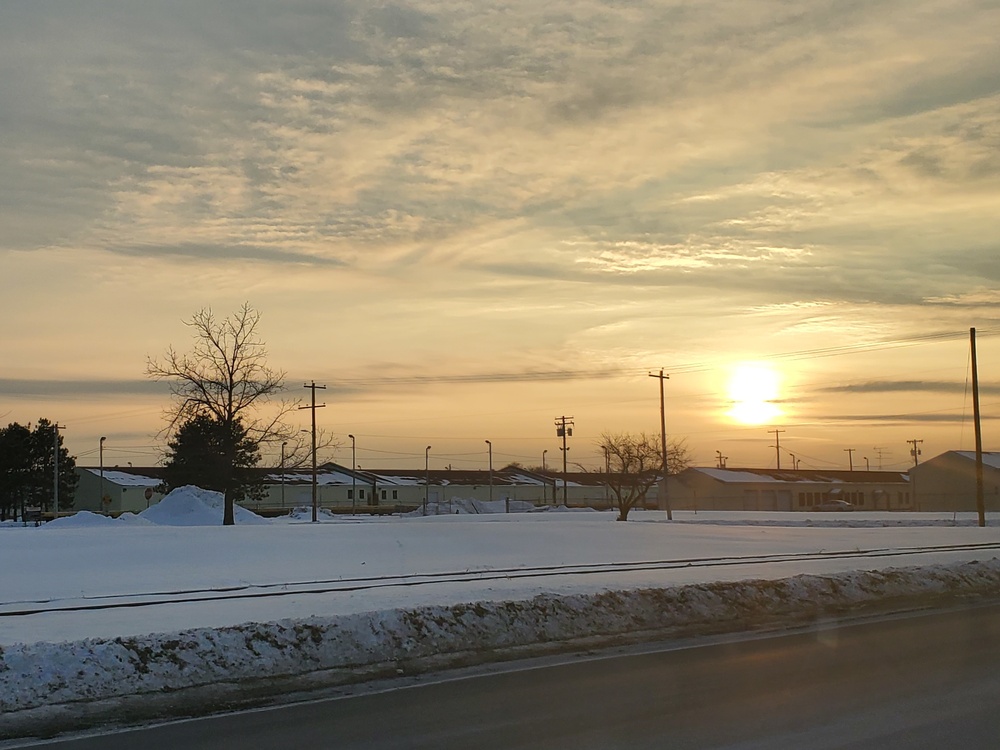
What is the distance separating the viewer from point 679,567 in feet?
79.3

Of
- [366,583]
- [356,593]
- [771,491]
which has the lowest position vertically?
[771,491]

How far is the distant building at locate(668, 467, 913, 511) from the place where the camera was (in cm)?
11925

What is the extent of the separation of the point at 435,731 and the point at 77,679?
3953 millimetres

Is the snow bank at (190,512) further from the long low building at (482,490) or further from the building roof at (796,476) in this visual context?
the building roof at (796,476)

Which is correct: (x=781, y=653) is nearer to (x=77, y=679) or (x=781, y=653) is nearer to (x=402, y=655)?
(x=402, y=655)

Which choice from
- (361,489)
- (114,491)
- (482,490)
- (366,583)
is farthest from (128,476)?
(366,583)

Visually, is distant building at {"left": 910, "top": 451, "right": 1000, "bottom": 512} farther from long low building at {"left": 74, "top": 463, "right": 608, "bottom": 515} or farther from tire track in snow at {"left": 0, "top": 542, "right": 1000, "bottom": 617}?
tire track in snow at {"left": 0, "top": 542, "right": 1000, "bottom": 617}

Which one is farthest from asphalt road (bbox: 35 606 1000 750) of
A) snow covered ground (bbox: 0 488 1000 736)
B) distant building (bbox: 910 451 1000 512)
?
distant building (bbox: 910 451 1000 512)

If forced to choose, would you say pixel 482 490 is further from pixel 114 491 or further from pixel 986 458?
pixel 986 458

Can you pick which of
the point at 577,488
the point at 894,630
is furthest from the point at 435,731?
the point at 577,488


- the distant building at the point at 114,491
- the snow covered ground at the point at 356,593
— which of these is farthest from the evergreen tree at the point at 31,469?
the snow covered ground at the point at 356,593

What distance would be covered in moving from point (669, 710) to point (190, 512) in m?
56.5

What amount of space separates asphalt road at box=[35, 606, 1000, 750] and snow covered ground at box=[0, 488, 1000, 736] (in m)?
1.81

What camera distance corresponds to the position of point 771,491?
408ft
